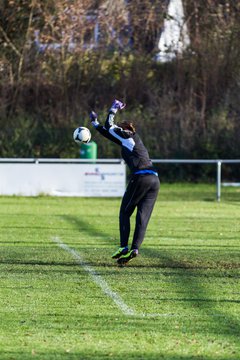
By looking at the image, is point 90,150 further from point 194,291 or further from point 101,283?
point 194,291

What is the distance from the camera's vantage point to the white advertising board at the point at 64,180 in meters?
27.9

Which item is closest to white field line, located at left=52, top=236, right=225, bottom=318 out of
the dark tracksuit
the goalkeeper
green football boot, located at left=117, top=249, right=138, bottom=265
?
green football boot, located at left=117, top=249, right=138, bottom=265

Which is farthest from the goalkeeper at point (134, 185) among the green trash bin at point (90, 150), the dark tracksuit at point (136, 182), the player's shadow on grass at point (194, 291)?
the green trash bin at point (90, 150)

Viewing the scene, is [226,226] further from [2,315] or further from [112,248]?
[2,315]

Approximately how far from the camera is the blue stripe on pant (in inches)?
525

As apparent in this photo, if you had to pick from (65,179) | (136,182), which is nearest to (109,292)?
(136,182)

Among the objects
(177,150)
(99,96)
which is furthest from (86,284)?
(99,96)

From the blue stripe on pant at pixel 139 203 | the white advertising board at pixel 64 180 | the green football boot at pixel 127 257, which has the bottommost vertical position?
the white advertising board at pixel 64 180

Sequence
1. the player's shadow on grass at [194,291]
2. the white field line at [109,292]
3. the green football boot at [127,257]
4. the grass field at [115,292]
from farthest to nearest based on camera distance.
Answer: the green football boot at [127,257]
the white field line at [109,292]
the player's shadow on grass at [194,291]
the grass field at [115,292]

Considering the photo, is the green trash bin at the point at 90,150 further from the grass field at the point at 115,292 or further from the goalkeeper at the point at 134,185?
the goalkeeper at the point at 134,185

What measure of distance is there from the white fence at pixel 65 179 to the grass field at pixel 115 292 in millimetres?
6671

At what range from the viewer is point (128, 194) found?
13.5m

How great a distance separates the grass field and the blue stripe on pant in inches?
16.7

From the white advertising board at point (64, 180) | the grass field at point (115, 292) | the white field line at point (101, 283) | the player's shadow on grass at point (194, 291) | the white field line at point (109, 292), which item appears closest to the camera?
the grass field at point (115, 292)
